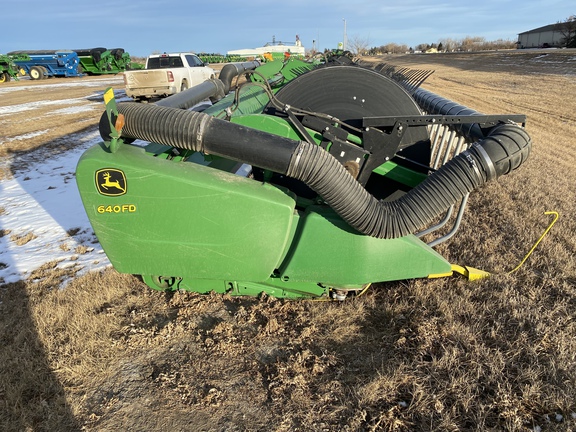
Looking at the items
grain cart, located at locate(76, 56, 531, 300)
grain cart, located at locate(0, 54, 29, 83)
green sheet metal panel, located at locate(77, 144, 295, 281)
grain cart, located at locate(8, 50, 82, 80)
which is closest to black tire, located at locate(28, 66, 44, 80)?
grain cart, located at locate(8, 50, 82, 80)

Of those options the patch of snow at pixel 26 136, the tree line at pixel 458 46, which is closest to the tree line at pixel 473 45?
the tree line at pixel 458 46

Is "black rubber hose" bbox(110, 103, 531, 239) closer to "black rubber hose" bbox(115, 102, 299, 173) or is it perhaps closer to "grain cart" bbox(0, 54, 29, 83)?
"black rubber hose" bbox(115, 102, 299, 173)

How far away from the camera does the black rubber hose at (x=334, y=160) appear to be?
2174 mm

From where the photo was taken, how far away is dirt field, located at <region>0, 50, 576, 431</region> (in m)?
2.01

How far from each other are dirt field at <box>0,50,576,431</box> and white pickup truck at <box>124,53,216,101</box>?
10.5 meters

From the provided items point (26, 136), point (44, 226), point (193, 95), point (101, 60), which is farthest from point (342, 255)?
point (101, 60)

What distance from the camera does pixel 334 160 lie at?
2230 millimetres

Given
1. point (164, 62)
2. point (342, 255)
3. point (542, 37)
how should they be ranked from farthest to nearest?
point (542, 37), point (164, 62), point (342, 255)

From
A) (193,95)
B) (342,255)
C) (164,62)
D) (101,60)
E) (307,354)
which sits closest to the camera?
(307,354)

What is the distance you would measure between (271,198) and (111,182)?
3.04 ft

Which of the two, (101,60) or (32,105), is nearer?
(32,105)

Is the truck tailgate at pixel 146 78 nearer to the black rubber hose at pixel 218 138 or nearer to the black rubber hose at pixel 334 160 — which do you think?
the black rubber hose at pixel 334 160

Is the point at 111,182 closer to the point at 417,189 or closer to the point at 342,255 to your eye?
the point at 342,255

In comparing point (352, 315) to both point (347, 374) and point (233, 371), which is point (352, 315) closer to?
point (347, 374)
